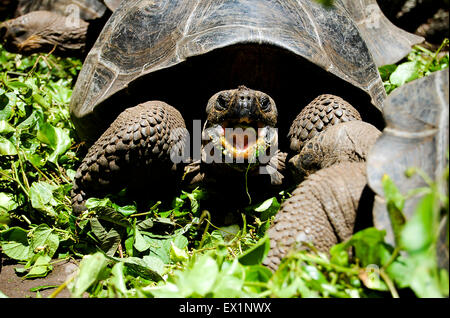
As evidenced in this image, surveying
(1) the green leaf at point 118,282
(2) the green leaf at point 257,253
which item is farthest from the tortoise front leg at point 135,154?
(2) the green leaf at point 257,253

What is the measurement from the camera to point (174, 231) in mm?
2652

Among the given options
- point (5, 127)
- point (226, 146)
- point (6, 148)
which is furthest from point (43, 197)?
point (226, 146)

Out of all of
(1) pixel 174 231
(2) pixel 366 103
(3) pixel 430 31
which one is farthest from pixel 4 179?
(3) pixel 430 31

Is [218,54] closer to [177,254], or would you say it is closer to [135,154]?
[135,154]

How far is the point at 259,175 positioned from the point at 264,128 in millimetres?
293

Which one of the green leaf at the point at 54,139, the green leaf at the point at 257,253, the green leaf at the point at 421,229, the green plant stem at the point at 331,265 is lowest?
the green leaf at the point at 54,139

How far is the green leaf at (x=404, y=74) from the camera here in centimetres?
355

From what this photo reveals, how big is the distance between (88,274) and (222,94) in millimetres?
1309

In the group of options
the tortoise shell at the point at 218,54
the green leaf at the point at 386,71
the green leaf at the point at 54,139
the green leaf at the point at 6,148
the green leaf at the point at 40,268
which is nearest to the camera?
the green leaf at the point at 40,268

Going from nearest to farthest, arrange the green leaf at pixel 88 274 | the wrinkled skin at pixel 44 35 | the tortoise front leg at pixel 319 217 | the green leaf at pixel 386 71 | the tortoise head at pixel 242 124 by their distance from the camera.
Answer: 1. the green leaf at pixel 88 274
2. the tortoise front leg at pixel 319 217
3. the tortoise head at pixel 242 124
4. the green leaf at pixel 386 71
5. the wrinkled skin at pixel 44 35

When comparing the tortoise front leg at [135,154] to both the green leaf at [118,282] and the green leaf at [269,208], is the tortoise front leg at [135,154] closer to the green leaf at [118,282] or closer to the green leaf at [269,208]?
the green leaf at [269,208]

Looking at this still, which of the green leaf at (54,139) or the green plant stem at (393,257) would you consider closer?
the green plant stem at (393,257)

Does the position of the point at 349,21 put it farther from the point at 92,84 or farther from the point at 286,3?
the point at 92,84

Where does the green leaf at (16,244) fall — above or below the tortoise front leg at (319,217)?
below
